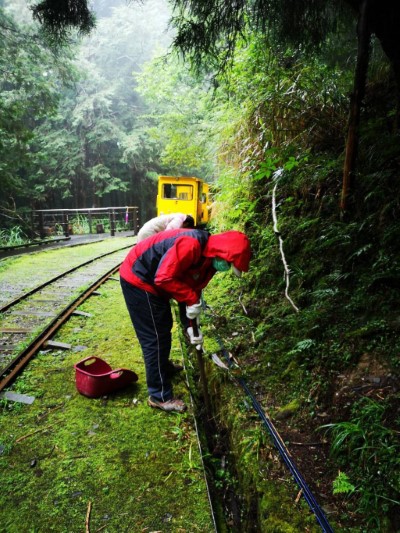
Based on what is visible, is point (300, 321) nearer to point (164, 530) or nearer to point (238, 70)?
point (164, 530)

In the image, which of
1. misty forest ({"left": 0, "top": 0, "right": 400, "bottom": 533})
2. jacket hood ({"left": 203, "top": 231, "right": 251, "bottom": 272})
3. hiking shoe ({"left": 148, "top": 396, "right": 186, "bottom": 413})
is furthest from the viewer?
hiking shoe ({"left": 148, "top": 396, "right": 186, "bottom": 413})

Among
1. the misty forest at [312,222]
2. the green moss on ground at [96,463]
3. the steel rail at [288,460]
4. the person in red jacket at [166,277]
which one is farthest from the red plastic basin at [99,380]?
the steel rail at [288,460]

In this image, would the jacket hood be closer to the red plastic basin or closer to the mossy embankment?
the mossy embankment

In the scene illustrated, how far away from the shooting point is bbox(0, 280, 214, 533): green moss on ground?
2.18 m

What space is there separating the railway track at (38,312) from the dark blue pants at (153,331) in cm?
167

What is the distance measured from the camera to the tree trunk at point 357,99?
3.24 metres

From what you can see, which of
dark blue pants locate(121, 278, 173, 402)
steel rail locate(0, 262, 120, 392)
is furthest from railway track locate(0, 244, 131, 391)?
dark blue pants locate(121, 278, 173, 402)

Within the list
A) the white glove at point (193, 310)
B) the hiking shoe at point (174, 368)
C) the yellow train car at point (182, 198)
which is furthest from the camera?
the yellow train car at point (182, 198)

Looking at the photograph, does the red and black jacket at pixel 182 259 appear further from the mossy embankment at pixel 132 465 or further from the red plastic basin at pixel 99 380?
the mossy embankment at pixel 132 465

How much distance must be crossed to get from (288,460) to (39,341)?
363 cm

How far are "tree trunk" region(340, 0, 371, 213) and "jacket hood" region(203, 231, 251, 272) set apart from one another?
205cm

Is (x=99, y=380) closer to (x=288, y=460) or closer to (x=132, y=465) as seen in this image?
(x=132, y=465)

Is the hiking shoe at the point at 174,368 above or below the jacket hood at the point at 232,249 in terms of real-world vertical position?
below

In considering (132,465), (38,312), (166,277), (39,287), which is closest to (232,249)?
(166,277)
